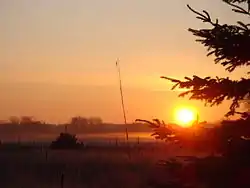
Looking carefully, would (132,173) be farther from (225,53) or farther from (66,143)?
(66,143)

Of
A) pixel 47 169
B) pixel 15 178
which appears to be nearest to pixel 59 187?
pixel 15 178

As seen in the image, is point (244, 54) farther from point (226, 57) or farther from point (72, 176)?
point (72, 176)

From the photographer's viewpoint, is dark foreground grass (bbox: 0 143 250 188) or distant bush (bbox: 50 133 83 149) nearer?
dark foreground grass (bbox: 0 143 250 188)

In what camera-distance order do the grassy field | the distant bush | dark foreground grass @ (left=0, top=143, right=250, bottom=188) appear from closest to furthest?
1. dark foreground grass @ (left=0, top=143, right=250, bottom=188)
2. the grassy field
3. the distant bush

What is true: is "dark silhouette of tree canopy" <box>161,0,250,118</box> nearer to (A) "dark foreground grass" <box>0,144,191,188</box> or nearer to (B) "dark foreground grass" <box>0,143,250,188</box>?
(B) "dark foreground grass" <box>0,143,250,188</box>

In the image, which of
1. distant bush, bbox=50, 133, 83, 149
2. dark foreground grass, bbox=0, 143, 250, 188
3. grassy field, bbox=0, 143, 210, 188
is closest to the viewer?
dark foreground grass, bbox=0, 143, 250, 188

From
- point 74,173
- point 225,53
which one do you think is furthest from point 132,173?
point 225,53

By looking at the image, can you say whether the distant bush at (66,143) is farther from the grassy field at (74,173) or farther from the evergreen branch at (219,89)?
the evergreen branch at (219,89)

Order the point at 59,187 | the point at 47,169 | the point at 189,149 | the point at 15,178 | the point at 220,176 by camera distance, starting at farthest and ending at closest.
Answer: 1. the point at 47,169
2. the point at 15,178
3. the point at 59,187
4. the point at 189,149
5. the point at 220,176

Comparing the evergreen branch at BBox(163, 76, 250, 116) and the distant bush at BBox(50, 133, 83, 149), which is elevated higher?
the distant bush at BBox(50, 133, 83, 149)

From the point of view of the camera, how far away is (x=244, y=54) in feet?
21.1

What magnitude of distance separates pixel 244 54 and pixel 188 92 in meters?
0.67

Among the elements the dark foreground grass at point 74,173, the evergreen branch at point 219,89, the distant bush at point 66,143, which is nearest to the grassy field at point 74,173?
the dark foreground grass at point 74,173

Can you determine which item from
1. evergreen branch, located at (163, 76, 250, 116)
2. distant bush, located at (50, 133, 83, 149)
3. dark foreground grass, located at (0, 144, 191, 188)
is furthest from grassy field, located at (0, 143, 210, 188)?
distant bush, located at (50, 133, 83, 149)
